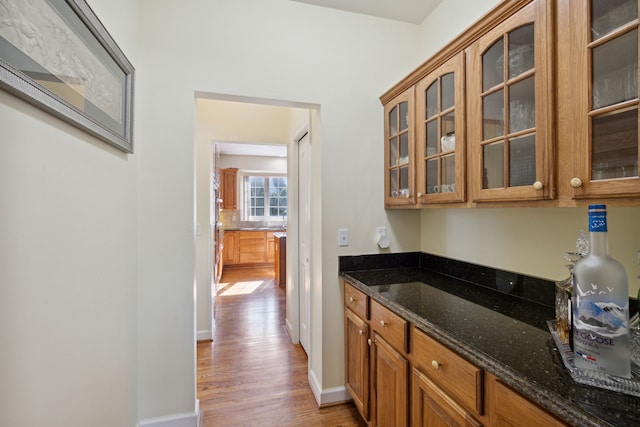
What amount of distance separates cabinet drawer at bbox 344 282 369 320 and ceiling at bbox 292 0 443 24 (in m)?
1.87

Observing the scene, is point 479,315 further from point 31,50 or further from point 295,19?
point 295,19

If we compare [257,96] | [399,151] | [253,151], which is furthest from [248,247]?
[399,151]

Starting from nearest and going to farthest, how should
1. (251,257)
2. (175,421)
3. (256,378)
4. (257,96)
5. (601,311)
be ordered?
(601,311)
(175,421)
(257,96)
(256,378)
(251,257)

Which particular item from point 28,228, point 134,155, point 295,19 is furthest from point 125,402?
point 295,19

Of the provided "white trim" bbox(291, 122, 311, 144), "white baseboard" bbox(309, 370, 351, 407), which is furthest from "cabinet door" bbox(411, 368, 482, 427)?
"white trim" bbox(291, 122, 311, 144)

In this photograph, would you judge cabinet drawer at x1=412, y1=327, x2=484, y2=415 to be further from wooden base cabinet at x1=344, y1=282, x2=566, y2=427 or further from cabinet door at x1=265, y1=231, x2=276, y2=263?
cabinet door at x1=265, y1=231, x2=276, y2=263

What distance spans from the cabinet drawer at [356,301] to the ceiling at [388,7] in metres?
1.87

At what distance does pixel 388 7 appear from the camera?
6.60 feet

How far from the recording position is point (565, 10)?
96cm

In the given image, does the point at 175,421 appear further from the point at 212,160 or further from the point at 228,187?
the point at 228,187

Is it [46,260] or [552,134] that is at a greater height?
[552,134]

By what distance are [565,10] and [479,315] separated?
3.65 ft

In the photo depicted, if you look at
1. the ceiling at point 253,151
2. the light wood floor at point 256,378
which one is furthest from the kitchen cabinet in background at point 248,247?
the light wood floor at point 256,378

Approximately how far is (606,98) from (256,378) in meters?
2.59
